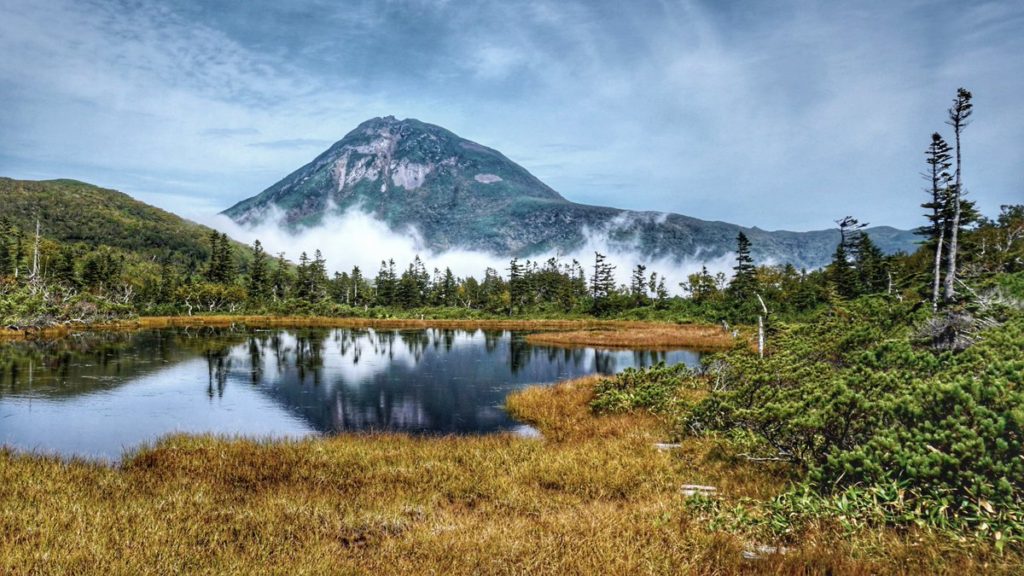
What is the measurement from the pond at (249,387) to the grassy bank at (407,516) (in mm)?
5162

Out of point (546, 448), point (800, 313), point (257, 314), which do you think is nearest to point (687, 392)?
point (546, 448)

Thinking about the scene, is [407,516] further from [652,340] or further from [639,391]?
[652,340]

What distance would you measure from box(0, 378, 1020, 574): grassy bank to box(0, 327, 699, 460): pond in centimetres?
516

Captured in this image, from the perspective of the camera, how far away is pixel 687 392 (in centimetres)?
2444

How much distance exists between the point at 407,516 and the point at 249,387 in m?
24.4

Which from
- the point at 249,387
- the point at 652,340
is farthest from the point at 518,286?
the point at 249,387

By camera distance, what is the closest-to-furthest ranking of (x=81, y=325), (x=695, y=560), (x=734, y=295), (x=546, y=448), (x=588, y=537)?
(x=695, y=560) < (x=588, y=537) < (x=546, y=448) < (x=81, y=325) < (x=734, y=295)

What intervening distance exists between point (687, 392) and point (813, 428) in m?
14.6

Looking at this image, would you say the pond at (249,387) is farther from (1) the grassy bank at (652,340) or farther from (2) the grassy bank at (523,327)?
(2) the grassy bank at (523,327)

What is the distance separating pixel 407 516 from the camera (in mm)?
9320

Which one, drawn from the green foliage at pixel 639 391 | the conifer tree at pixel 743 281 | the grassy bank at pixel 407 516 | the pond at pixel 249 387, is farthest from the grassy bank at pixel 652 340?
the grassy bank at pixel 407 516

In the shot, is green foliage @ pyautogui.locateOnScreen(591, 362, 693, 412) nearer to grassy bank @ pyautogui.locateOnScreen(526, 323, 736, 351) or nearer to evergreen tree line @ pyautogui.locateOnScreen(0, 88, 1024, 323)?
evergreen tree line @ pyautogui.locateOnScreen(0, 88, 1024, 323)

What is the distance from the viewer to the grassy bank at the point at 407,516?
6.53 meters

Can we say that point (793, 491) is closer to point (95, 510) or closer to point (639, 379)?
point (95, 510)
